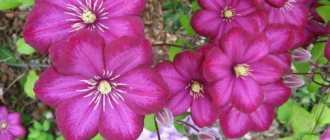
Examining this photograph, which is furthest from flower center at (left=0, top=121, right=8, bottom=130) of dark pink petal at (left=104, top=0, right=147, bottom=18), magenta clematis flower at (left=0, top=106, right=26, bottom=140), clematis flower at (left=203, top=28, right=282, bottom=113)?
clematis flower at (left=203, top=28, right=282, bottom=113)

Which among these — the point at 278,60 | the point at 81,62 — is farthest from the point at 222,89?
the point at 81,62

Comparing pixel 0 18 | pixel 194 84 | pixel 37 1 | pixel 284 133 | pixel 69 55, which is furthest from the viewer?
pixel 284 133

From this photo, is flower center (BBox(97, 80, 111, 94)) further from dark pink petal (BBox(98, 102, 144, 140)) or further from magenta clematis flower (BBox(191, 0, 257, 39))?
magenta clematis flower (BBox(191, 0, 257, 39))

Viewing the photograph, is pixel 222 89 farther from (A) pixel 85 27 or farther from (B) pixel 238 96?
(A) pixel 85 27

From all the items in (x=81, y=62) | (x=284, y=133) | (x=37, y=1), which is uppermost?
(x=37, y=1)

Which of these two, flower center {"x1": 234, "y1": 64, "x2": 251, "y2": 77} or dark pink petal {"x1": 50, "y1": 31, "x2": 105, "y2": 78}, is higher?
dark pink petal {"x1": 50, "y1": 31, "x2": 105, "y2": 78}

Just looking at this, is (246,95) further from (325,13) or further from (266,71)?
(325,13)
